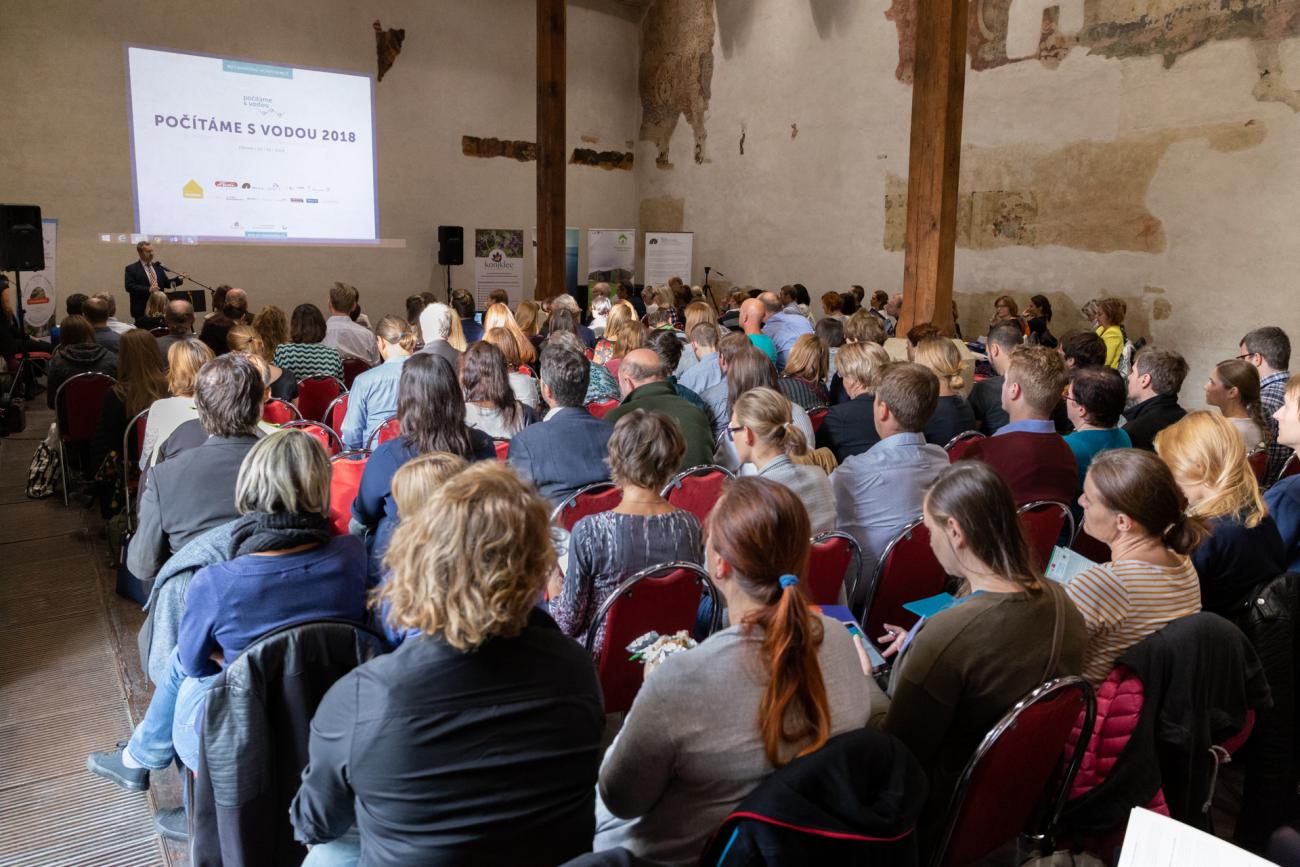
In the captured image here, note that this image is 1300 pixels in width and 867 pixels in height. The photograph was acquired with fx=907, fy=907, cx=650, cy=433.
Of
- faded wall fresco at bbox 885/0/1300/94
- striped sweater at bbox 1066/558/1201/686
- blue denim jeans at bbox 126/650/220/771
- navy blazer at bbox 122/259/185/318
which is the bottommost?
blue denim jeans at bbox 126/650/220/771

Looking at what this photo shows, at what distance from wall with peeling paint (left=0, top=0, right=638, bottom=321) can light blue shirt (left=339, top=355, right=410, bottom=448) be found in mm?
8066

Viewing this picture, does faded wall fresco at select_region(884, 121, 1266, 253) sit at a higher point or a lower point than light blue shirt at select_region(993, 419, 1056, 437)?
higher

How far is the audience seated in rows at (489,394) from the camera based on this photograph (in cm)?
402

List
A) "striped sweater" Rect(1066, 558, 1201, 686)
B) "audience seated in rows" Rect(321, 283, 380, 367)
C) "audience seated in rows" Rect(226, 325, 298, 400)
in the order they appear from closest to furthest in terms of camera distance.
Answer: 1. "striped sweater" Rect(1066, 558, 1201, 686)
2. "audience seated in rows" Rect(226, 325, 298, 400)
3. "audience seated in rows" Rect(321, 283, 380, 367)

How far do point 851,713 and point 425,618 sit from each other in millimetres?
777

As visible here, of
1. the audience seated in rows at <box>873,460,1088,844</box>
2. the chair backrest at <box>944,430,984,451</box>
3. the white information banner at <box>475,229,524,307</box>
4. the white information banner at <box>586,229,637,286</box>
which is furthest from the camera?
the white information banner at <box>586,229,637,286</box>

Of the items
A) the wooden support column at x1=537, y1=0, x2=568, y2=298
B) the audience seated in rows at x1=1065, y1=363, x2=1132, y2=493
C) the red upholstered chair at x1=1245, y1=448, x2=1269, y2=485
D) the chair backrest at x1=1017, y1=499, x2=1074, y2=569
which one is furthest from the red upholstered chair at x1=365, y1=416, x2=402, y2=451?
the wooden support column at x1=537, y1=0, x2=568, y2=298

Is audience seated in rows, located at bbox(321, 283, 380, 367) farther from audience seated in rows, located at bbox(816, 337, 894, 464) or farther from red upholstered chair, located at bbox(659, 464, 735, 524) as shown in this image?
red upholstered chair, located at bbox(659, 464, 735, 524)

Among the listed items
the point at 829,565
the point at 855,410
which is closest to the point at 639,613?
the point at 829,565

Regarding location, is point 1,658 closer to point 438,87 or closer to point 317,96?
point 317,96

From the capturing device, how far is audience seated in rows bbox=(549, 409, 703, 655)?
2549 millimetres

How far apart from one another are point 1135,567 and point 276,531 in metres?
2.05

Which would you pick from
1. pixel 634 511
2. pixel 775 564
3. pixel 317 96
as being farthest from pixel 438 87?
pixel 775 564

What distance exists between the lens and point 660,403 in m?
4.10
